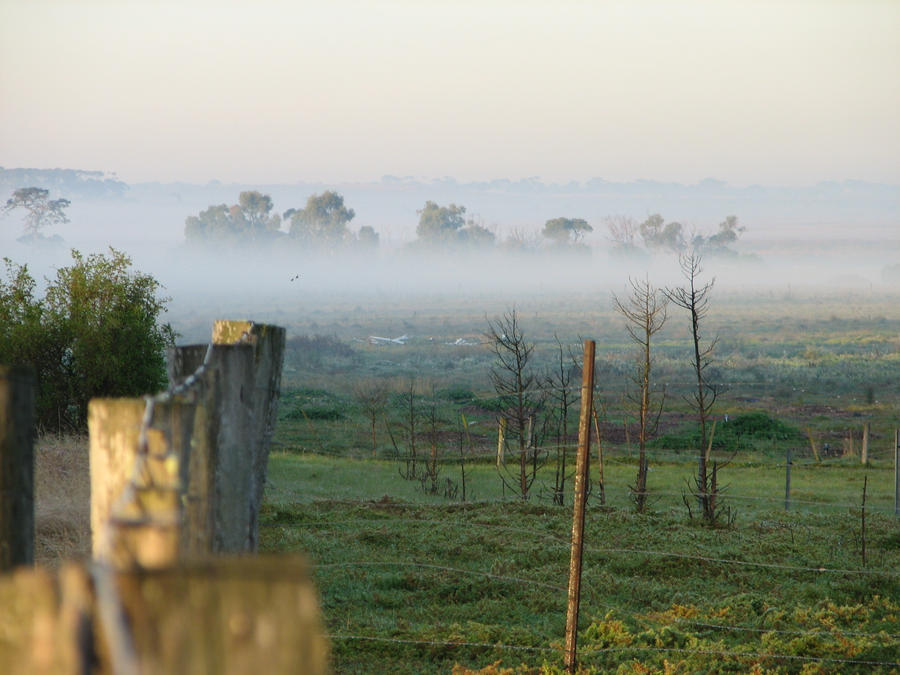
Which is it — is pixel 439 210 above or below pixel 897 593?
above

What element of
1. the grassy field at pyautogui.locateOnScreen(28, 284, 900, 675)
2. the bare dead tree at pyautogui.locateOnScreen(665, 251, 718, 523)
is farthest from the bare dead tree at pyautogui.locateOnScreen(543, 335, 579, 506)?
the bare dead tree at pyautogui.locateOnScreen(665, 251, 718, 523)

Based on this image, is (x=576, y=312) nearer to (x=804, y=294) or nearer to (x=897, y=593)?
(x=804, y=294)

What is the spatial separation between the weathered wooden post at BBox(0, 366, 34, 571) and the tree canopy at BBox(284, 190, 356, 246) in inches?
6156

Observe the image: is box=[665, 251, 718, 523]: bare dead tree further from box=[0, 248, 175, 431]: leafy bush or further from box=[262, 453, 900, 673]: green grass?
box=[0, 248, 175, 431]: leafy bush

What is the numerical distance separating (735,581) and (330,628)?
5224mm

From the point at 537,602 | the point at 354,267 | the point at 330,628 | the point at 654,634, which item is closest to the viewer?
the point at 654,634

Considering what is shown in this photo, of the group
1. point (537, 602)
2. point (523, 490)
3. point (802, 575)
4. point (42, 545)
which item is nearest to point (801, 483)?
point (523, 490)

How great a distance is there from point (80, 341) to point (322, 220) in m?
141

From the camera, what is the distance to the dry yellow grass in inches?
392

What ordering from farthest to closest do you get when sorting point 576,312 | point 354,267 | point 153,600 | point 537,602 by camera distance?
point 354,267
point 576,312
point 537,602
point 153,600

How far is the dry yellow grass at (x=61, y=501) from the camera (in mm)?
9945

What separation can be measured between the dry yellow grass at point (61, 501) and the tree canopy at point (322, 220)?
140 m

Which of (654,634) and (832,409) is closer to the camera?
(654,634)

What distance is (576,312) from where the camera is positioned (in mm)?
125875
